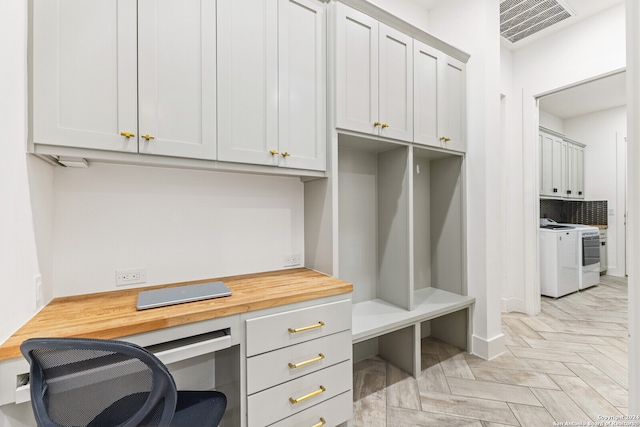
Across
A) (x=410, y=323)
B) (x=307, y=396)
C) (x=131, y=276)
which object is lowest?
(x=307, y=396)

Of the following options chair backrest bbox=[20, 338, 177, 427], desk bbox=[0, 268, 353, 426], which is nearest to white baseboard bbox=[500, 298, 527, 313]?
desk bbox=[0, 268, 353, 426]

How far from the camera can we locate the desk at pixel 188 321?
1.00 metres

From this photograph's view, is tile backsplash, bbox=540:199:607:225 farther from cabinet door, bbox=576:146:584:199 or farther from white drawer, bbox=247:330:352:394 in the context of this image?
white drawer, bbox=247:330:352:394

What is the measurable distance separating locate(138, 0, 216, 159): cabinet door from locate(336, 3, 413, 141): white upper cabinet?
792 mm

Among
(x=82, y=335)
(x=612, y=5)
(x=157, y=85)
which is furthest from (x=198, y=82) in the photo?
(x=612, y=5)

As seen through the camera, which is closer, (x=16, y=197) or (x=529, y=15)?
(x=16, y=197)

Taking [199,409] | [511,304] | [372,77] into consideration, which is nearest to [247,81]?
[372,77]

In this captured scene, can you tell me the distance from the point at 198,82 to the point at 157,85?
19 cm

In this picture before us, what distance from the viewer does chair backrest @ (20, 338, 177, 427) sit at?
0.73 metres

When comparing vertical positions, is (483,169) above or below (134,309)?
above

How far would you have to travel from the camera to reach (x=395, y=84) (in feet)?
6.90

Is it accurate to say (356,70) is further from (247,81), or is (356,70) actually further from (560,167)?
(560,167)

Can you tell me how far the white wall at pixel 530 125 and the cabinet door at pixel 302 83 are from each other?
9.38 ft

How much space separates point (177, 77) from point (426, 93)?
5.98 feet
